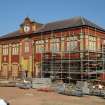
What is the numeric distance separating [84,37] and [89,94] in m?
11.7

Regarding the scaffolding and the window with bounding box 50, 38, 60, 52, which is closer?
the scaffolding

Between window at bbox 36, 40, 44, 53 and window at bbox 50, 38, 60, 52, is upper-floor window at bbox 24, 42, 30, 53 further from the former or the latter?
window at bbox 50, 38, 60, 52

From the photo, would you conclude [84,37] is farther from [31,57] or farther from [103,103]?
[103,103]

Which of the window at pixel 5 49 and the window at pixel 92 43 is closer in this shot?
the window at pixel 92 43

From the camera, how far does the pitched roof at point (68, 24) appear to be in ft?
111

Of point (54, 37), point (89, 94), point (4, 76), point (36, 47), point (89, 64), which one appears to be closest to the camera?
point (89, 94)

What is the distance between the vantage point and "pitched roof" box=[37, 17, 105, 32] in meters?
33.8

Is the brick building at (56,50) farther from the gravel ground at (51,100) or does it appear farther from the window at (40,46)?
the gravel ground at (51,100)

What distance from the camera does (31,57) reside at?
39.1 meters

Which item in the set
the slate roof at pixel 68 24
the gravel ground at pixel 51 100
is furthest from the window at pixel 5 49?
the gravel ground at pixel 51 100

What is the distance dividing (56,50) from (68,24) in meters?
4.27

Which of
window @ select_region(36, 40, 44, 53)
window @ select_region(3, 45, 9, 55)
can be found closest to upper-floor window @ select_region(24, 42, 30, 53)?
window @ select_region(36, 40, 44, 53)

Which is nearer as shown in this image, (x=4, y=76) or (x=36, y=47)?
(x=36, y=47)

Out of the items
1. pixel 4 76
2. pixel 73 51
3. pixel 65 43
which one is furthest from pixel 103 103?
pixel 4 76
